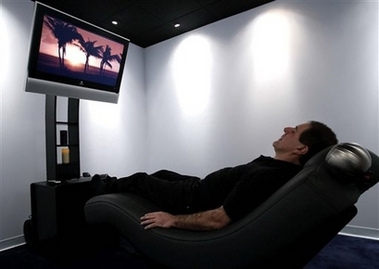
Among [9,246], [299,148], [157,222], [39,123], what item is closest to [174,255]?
[157,222]

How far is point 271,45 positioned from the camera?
239 cm

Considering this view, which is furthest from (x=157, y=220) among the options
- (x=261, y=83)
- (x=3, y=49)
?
(x=3, y=49)

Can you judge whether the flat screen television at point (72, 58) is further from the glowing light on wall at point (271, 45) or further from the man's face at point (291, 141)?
the man's face at point (291, 141)

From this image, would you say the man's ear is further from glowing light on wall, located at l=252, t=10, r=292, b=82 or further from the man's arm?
glowing light on wall, located at l=252, t=10, r=292, b=82

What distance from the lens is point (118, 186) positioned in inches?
54.9

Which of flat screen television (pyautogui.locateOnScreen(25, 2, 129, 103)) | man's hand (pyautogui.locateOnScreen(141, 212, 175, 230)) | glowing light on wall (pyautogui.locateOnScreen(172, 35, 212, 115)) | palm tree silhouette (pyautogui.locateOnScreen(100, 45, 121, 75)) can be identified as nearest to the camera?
man's hand (pyautogui.locateOnScreen(141, 212, 175, 230))

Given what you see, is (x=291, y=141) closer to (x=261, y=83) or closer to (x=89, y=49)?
(x=261, y=83)

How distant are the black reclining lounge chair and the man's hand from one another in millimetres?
25

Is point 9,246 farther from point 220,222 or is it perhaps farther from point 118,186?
point 220,222

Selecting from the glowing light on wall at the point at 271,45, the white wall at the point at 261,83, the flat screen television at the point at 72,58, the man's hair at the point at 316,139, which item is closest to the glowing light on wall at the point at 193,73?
the white wall at the point at 261,83

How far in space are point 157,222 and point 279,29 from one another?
2.22m

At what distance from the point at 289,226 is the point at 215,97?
6.97 feet

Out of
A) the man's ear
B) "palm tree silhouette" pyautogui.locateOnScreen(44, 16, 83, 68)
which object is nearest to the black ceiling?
"palm tree silhouette" pyautogui.locateOnScreen(44, 16, 83, 68)

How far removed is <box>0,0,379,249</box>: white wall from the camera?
1.99 metres
